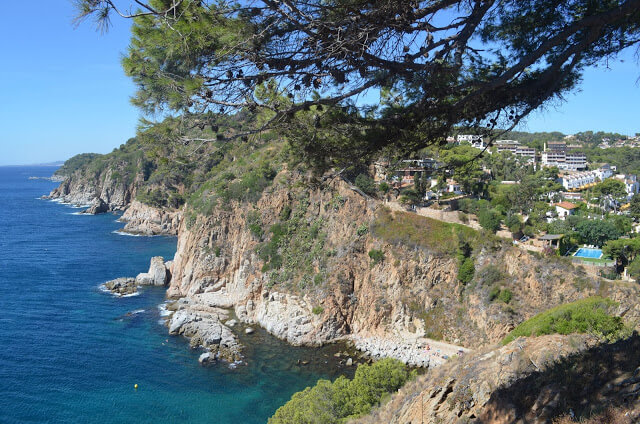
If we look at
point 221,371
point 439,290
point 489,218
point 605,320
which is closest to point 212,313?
point 221,371

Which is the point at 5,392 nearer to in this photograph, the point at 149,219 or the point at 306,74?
the point at 306,74

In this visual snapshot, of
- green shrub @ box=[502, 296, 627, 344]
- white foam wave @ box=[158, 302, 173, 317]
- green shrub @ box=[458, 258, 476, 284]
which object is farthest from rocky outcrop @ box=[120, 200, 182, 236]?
green shrub @ box=[502, 296, 627, 344]

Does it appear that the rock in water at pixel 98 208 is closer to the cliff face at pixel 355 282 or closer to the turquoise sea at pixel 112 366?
the turquoise sea at pixel 112 366

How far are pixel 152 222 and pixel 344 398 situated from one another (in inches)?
1996

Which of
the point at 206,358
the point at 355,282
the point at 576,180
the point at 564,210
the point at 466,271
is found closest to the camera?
the point at 206,358

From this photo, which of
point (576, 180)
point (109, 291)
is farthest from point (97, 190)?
point (576, 180)

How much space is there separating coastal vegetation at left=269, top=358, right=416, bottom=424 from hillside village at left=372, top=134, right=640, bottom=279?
23.8ft

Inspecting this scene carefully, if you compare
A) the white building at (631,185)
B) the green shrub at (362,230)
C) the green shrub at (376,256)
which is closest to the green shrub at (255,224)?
the green shrub at (362,230)

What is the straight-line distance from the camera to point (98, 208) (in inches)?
2943

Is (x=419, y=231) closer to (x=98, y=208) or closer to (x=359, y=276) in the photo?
(x=359, y=276)

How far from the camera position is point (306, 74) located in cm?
534

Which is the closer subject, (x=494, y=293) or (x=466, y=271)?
(x=494, y=293)

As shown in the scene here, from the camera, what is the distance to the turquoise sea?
59.5 feet

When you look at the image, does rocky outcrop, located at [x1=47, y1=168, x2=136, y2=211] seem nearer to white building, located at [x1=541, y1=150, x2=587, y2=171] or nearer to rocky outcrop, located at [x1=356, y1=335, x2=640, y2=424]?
white building, located at [x1=541, y1=150, x2=587, y2=171]
